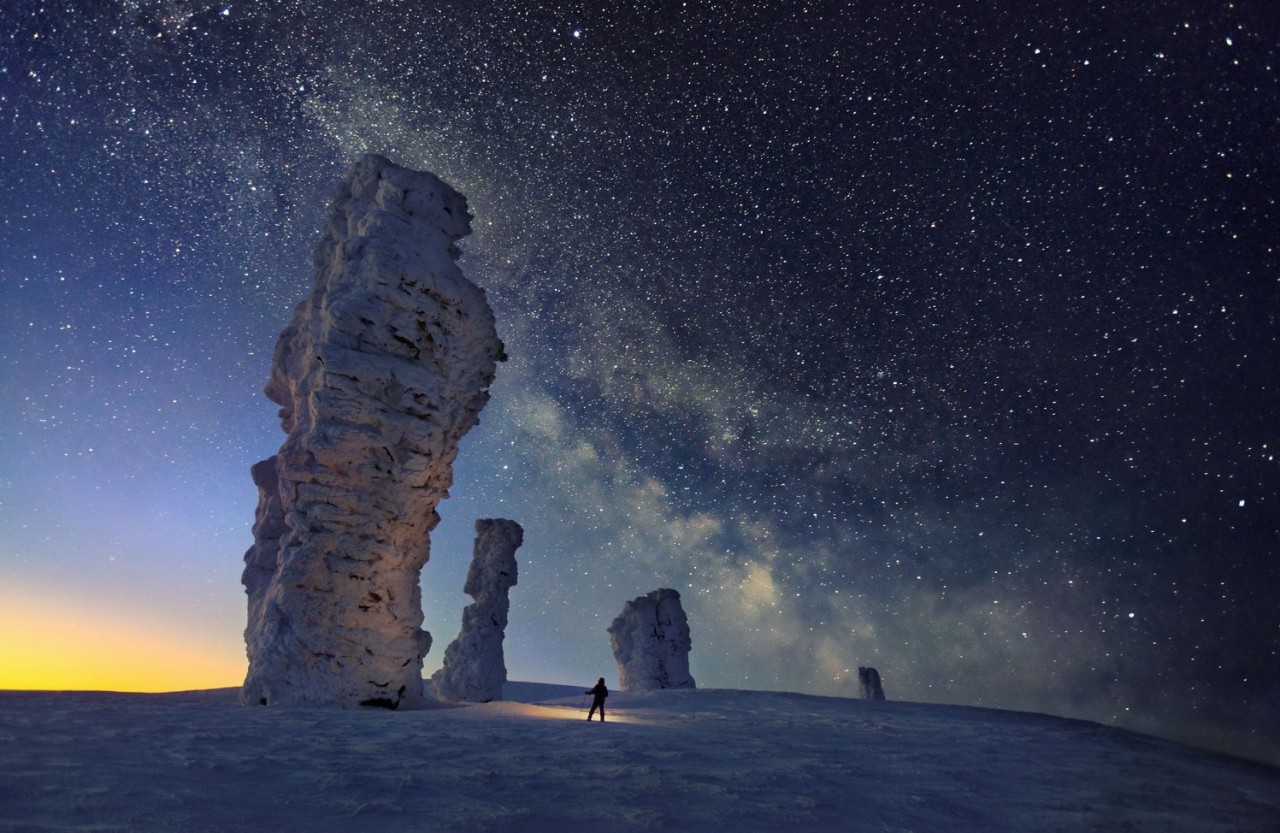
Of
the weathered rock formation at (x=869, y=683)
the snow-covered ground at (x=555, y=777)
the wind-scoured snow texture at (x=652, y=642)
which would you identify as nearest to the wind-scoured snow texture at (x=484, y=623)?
the wind-scoured snow texture at (x=652, y=642)

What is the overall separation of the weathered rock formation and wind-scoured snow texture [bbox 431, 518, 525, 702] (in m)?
20.6

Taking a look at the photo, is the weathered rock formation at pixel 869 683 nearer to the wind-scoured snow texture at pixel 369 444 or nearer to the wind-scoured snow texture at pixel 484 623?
the wind-scoured snow texture at pixel 484 623

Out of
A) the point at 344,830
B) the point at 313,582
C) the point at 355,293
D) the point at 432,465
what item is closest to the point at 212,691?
the point at 313,582

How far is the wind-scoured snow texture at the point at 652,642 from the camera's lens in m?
34.0

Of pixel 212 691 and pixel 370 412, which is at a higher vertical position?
pixel 370 412

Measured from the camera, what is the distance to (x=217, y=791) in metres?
5.84

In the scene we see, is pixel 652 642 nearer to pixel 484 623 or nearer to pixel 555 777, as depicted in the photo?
pixel 484 623

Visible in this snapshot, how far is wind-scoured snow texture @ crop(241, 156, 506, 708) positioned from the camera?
599 inches

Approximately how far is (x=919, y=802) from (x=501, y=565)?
25.1 m

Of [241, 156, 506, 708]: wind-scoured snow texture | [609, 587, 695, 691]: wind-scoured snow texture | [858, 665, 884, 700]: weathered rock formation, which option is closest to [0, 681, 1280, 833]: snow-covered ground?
[241, 156, 506, 708]: wind-scoured snow texture

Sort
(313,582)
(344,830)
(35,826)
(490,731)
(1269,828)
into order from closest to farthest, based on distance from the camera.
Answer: (35,826), (344,830), (1269,828), (490,731), (313,582)

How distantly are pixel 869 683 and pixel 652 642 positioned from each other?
522 inches

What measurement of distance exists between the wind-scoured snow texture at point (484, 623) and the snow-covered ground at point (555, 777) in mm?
17507

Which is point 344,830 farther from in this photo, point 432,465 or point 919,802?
point 432,465
